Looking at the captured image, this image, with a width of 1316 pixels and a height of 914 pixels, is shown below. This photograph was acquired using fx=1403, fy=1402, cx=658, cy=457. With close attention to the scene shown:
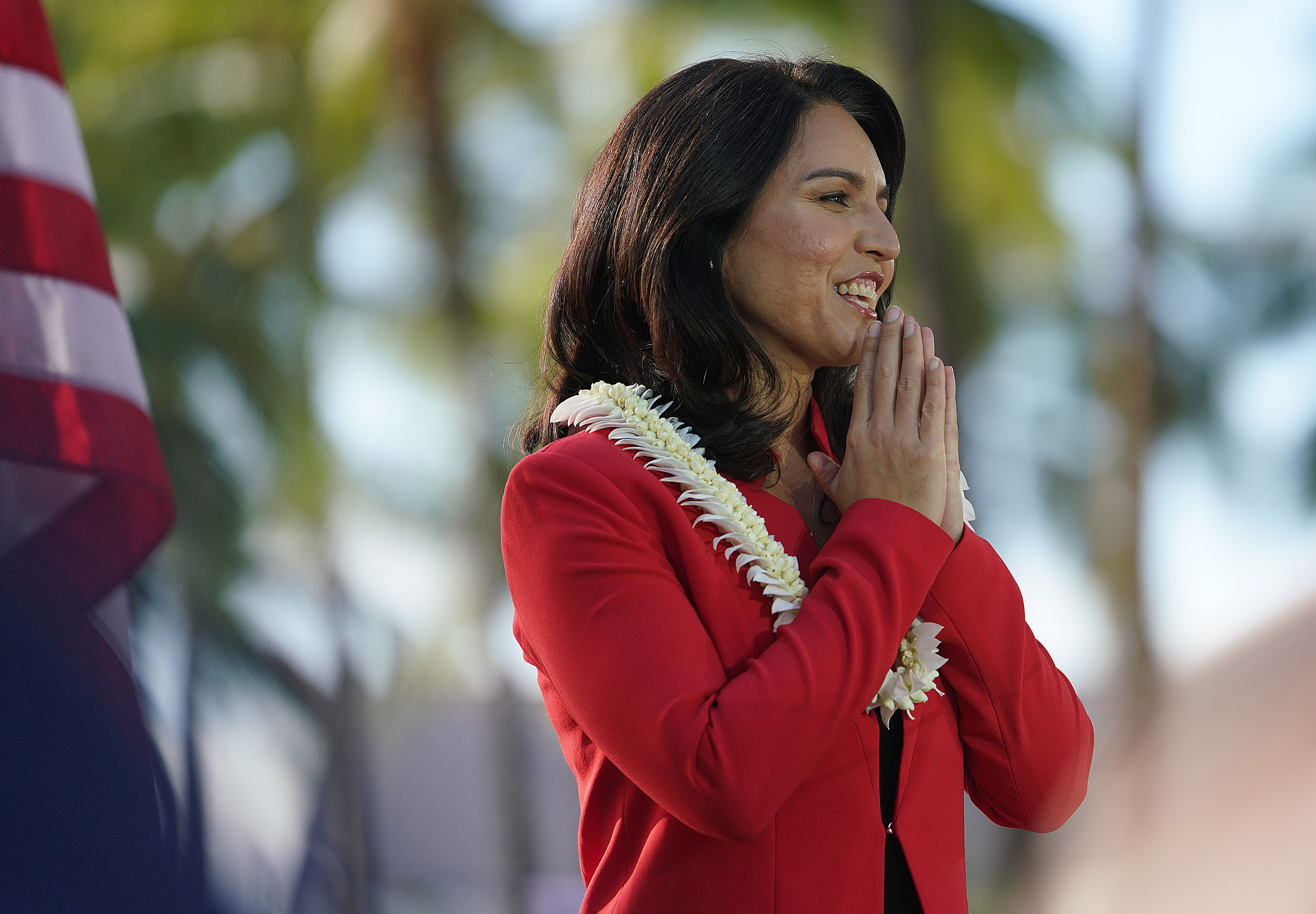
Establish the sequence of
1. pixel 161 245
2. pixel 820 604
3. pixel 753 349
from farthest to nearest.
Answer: pixel 161 245 < pixel 753 349 < pixel 820 604

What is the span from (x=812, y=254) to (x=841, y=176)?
143 millimetres

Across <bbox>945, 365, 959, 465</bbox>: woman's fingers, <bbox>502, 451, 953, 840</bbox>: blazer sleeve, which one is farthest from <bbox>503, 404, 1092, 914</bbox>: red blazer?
<bbox>945, 365, 959, 465</bbox>: woman's fingers

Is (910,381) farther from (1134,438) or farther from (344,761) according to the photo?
(344,761)

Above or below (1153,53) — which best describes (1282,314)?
below

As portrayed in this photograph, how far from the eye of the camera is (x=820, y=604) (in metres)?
1.82

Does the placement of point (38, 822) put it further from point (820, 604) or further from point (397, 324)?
point (397, 324)

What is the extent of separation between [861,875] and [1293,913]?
2.84m

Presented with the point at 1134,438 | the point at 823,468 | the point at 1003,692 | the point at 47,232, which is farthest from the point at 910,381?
the point at 1134,438

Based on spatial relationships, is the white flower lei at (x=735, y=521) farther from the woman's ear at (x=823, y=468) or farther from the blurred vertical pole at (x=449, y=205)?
the blurred vertical pole at (x=449, y=205)

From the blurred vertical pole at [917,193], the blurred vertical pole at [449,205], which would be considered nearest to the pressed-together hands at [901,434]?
the blurred vertical pole at [917,193]

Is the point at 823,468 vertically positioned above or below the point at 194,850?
above

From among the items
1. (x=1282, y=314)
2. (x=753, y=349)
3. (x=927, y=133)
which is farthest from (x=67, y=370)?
(x=1282, y=314)

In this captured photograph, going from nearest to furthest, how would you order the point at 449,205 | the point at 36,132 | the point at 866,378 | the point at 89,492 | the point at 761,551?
1. the point at 761,551
2. the point at 866,378
3. the point at 89,492
4. the point at 36,132
5. the point at 449,205

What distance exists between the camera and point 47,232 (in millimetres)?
2848
